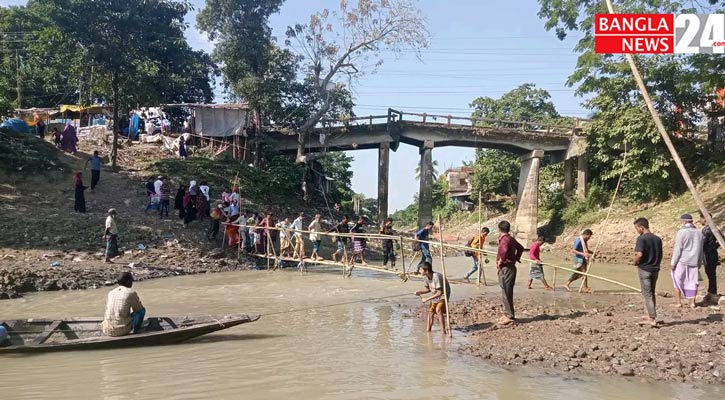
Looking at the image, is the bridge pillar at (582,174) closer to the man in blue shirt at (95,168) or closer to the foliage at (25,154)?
the man in blue shirt at (95,168)

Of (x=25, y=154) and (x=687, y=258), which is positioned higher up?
(x=25, y=154)

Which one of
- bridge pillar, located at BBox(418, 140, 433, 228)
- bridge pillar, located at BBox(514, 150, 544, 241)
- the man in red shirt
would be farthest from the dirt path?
bridge pillar, located at BBox(514, 150, 544, 241)

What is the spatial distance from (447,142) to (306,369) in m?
25.7

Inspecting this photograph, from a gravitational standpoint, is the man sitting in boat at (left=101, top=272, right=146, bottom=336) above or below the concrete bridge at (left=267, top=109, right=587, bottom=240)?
below

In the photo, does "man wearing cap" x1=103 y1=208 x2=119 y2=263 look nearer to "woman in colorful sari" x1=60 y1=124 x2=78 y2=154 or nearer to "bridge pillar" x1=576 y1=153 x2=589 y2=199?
"woman in colorful sari" x1=60 y1=124 x2=78 y2=154

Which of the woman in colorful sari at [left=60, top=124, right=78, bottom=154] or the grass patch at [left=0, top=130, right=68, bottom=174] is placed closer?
the grass patch at [left=0, top=130, right=68, bottom=174]

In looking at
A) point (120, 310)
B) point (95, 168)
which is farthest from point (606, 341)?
point (95, 168)

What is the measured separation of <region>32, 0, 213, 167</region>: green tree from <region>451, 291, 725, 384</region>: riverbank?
624 inches

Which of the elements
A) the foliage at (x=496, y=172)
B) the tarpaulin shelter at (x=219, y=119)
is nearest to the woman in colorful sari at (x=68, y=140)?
the tarpaulin shelter at (x=219, y=119)

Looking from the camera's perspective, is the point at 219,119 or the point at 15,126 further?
the point at 219,119

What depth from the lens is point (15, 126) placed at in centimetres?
2231

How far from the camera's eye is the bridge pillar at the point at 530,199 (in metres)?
31.6

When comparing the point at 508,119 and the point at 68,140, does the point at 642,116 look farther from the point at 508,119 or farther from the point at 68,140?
the point at 68,140

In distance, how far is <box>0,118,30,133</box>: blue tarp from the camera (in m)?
21.9
